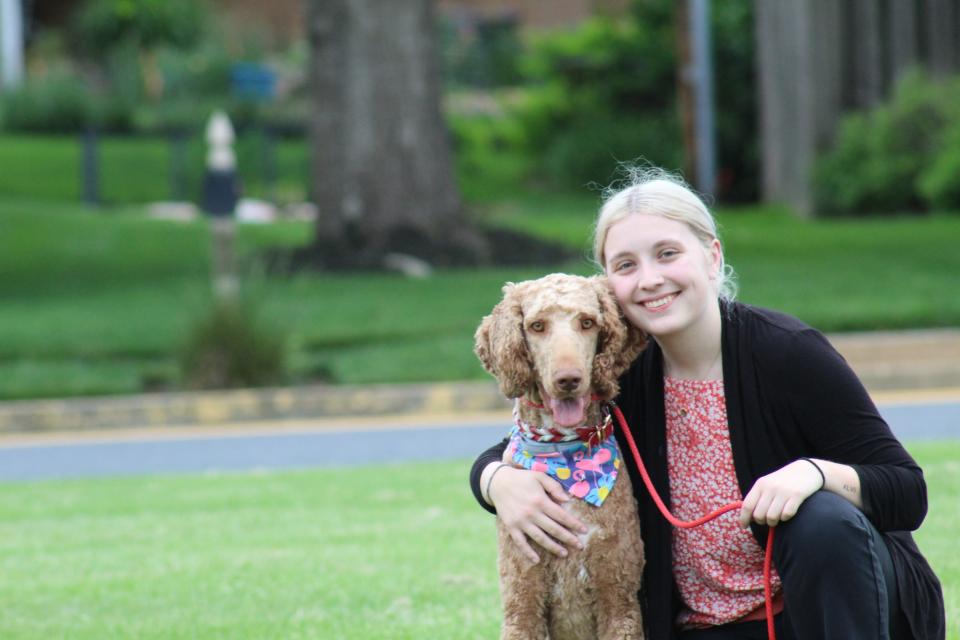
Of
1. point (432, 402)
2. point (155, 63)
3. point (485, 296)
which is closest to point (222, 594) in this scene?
point (432, 402)

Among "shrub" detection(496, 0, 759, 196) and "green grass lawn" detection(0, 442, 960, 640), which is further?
"shrub" detection(496, 0, 759, 196)

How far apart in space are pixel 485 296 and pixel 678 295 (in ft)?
33.6

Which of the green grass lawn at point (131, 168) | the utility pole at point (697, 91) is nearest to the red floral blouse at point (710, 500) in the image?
the utility pole at point (697, 91)

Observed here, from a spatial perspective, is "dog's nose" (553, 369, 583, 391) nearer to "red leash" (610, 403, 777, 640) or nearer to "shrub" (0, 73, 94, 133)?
"red leash" (610, 403, 777, 640)

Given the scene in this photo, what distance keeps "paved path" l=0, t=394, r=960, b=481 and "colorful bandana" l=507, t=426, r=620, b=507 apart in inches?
210

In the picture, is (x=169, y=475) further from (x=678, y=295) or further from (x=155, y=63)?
(x=155, y=63)

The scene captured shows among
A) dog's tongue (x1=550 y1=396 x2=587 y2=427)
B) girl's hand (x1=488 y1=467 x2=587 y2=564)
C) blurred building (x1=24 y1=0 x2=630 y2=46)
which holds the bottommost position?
girl's hand (x1=488 y1=467 x2=587 y2=564)

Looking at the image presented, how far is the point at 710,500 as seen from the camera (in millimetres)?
3766

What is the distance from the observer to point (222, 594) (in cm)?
560

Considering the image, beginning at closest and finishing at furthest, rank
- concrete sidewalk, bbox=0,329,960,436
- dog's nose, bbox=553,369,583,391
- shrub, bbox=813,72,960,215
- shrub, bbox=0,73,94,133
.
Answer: dog's nose, bbox=553,369,583,391 → concrete sidewalk, bbox=0,329,960,436 → shrub, bbox=813,72,960,215 → shrub, bbox=0,73,94,133

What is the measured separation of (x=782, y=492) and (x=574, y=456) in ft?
1.54

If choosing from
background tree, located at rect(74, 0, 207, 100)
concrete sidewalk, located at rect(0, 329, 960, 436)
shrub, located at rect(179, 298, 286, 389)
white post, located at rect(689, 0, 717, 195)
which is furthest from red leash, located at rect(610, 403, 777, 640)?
background tree, located at rect(74, 0, 207, 100)

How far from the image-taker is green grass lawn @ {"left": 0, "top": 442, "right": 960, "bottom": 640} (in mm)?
5196

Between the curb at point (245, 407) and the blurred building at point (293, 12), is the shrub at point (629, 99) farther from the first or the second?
the curb at point (245, 407)
